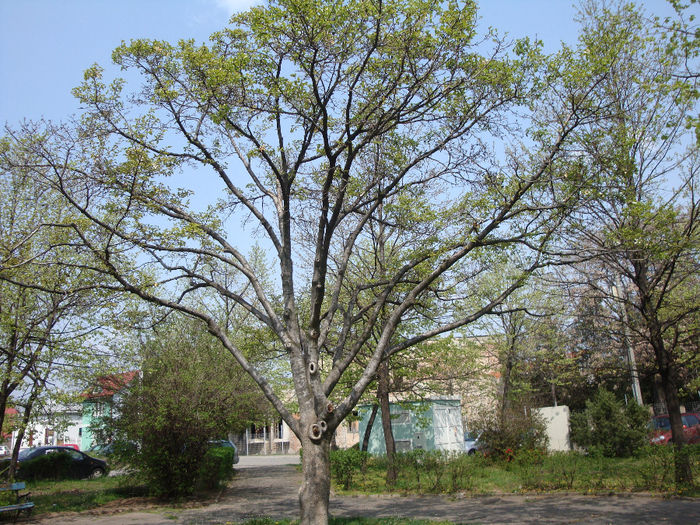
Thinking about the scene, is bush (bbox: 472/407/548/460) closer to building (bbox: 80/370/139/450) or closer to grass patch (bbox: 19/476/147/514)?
grass patch (bbox: 19/476/147/514)

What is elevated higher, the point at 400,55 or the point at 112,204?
the point at 400,55

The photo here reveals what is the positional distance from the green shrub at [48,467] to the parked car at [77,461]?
0.56 feet

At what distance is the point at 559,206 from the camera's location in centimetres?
924

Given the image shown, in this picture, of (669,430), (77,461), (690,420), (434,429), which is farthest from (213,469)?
(690,420)

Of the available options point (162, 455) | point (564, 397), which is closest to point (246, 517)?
point (162, 455)

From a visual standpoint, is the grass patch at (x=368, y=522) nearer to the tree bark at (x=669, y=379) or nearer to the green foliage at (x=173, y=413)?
the green foliage at (x=173, y=413)

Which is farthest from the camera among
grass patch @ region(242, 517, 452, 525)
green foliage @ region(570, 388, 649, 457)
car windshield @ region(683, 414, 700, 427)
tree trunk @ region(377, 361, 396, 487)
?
car windshield @ region(683, 414, 700, 427)

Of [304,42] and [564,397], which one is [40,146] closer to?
[304,42]

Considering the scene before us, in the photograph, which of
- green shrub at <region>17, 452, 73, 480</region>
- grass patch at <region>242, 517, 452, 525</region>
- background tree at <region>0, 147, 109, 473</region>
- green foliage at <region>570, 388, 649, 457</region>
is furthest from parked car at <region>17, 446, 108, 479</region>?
green foliage at <region>570, 388, 649, 457</region>

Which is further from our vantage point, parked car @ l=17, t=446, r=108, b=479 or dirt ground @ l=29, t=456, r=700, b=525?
parked car @ l=17, t=446, r=108, b=479

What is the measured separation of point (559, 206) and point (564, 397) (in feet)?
89.0

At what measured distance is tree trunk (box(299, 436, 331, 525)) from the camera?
814 centimetres

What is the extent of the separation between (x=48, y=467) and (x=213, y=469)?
936cm

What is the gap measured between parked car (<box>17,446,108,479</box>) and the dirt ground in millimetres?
9886
